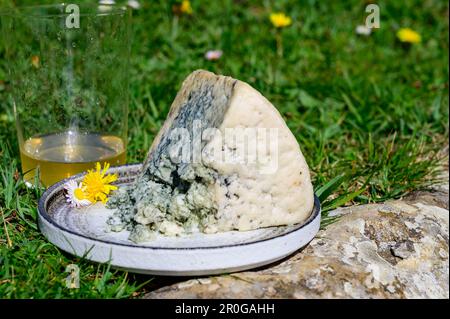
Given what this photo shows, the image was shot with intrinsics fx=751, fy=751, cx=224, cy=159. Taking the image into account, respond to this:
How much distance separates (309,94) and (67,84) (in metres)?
1.81

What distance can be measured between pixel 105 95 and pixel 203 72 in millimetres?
841

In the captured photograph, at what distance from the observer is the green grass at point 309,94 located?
2.71 m

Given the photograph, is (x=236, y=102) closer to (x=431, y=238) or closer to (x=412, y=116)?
(x=431, y=238)

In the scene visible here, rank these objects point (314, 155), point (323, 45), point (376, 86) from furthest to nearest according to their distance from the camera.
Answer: point (323, 45), point (376, 86), point (314, 155)

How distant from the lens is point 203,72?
2777mm

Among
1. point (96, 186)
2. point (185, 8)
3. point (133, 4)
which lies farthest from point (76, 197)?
point (185, 8)

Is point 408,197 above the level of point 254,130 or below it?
below

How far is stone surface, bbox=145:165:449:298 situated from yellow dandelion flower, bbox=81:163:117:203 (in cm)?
57

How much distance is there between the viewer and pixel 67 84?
3426 millimetres

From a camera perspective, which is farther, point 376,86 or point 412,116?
point 376,86

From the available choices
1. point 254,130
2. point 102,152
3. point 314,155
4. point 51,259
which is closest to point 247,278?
point 254,130

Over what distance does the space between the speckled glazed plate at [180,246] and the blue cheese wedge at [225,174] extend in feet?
0.16

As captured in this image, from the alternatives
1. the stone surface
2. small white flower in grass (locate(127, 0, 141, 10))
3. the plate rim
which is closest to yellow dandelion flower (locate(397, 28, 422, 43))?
small white flower in grass (locate(127, 0, 141, 10))

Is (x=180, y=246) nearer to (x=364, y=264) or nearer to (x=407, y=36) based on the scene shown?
(x=364, y=264)
